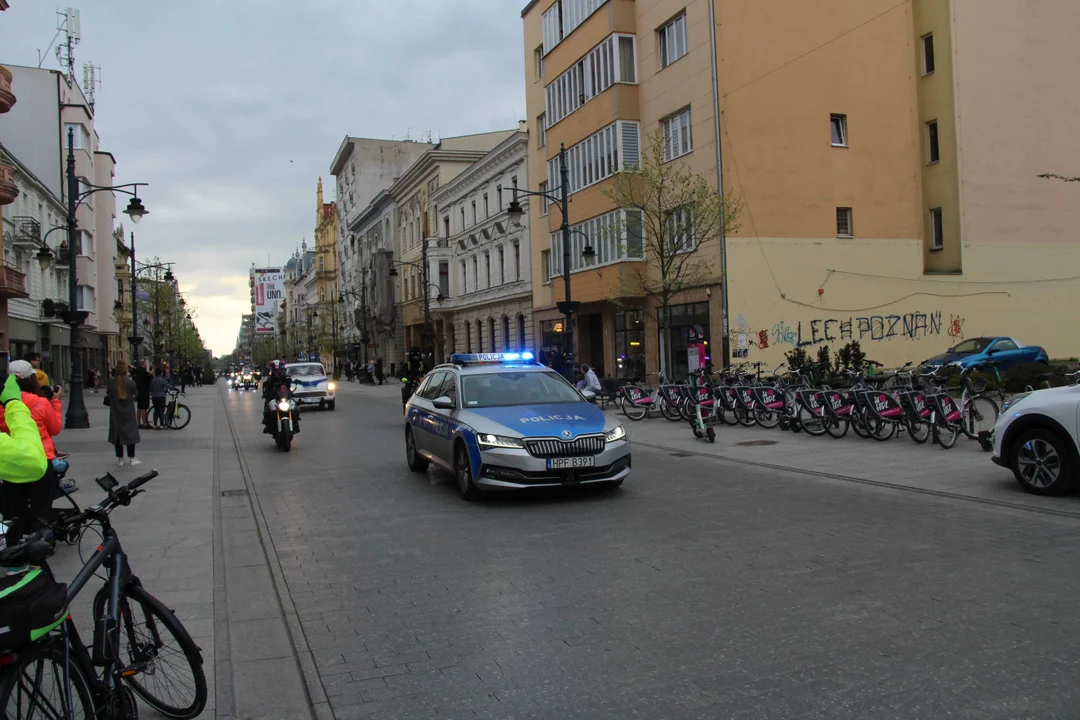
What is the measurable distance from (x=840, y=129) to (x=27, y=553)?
30.0 meters

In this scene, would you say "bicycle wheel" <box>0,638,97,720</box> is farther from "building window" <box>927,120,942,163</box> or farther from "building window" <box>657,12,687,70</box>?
"building window" <box>927,120,942,163</box>

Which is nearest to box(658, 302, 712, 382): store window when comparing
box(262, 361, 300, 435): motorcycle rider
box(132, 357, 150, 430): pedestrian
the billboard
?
box(262, 361, 300, 435): motorcycle rider

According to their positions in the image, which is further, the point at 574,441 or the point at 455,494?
the point at 455,494

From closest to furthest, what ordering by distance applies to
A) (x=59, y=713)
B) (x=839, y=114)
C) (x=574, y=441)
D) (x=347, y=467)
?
(x=59, y=713)
(x=574, y=441)
(x=347, y=467)
(x=839, y=114)

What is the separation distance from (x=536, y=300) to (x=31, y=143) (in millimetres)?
30087

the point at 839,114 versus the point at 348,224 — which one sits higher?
the point at 348,224

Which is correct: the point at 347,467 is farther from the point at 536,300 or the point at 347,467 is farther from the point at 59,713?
the point at 536,300

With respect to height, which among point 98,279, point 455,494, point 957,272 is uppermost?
point 98,279

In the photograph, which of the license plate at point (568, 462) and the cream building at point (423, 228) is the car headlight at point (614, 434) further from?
the cream building at point (423, 228)

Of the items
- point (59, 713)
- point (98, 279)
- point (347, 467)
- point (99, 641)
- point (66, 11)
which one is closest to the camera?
point (59, 713)

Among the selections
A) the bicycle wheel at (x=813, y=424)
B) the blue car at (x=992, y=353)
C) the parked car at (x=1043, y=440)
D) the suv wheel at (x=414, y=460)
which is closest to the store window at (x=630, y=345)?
the blue car at (x=992, y=353)

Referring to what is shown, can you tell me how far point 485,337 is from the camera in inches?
1965

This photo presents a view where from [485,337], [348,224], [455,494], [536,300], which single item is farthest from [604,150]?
[348,224]

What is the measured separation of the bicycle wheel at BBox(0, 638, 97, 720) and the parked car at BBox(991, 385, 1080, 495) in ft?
28.3
